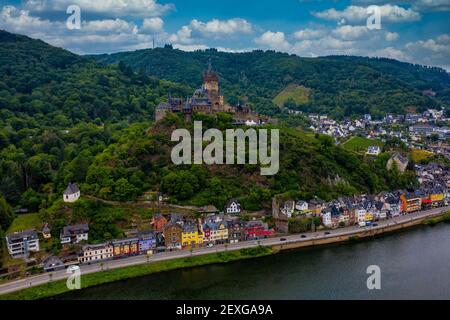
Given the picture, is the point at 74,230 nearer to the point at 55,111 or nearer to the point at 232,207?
the point at 232,207

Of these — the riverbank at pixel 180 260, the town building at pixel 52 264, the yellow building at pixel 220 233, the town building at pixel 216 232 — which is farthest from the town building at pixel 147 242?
the town building at pixel 52 264

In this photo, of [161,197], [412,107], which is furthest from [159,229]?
[412,107]

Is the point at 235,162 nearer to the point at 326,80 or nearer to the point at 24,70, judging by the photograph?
the point at 24,70

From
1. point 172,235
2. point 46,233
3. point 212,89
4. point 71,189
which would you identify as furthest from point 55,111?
point 172,235

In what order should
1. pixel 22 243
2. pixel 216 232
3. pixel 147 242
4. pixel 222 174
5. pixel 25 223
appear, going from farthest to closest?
1. pixel 222 174
2. pixel 25 223
3. pixel 216 232
4. pixel 147 242
5. pixel 22 243

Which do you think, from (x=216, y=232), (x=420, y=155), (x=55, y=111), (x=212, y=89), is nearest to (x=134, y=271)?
(x=216, y=232)

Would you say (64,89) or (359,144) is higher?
(64,89)

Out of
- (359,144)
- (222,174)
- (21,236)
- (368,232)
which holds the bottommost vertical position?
(368,232)

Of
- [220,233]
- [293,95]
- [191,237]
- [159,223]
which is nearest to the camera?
[191,237]

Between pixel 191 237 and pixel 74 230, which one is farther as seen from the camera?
pixel 191 237
